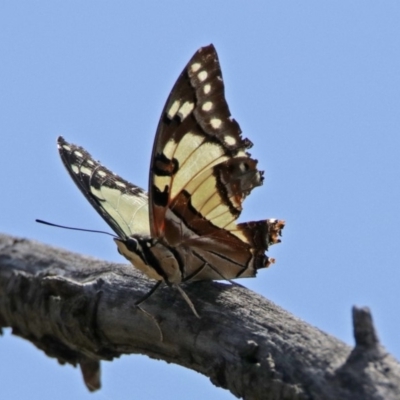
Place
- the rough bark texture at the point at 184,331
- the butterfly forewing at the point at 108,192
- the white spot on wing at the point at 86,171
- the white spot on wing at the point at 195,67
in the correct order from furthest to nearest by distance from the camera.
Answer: the white spot on wing at the point at 86,171, the butterfly forewing at the point at 108,192, the white spot on wing at the point at 195,67, the rough bark texture at the point at 184,331

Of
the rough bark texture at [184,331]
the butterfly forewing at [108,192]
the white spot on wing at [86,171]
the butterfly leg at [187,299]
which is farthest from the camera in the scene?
the white spot on wing at [86,171]

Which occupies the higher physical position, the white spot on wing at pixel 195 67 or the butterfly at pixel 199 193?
the white spot on wing at pixel 195 67

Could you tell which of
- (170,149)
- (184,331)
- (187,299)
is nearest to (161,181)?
(170,149)

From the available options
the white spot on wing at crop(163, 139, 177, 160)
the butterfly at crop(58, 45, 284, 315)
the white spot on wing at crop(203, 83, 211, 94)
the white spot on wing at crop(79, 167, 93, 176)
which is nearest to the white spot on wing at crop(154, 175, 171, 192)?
the butterfly at crop(58, 45, 284, 315)

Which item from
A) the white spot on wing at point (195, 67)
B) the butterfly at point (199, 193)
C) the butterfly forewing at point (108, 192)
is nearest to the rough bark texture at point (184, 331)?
the butterfly at point (199, 193)

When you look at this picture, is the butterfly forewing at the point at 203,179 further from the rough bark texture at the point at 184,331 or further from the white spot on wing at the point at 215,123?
the rough bark texture at the point at 184,331

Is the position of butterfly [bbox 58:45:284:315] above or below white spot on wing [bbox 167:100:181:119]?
below

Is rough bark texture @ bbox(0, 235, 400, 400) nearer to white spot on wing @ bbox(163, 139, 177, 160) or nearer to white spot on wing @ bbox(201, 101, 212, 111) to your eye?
white spot on wing @ bbox(163, 139, 177, 160)
